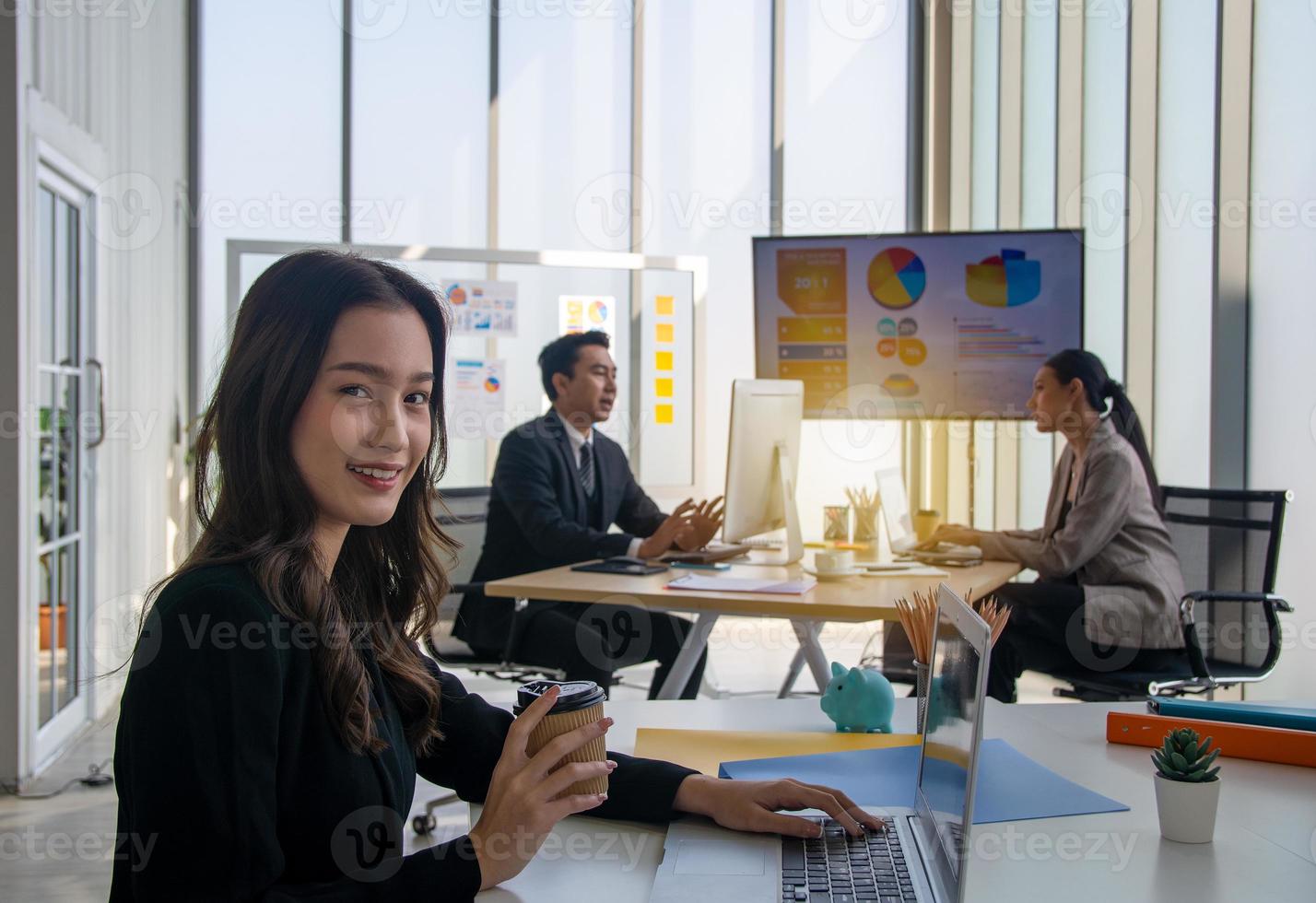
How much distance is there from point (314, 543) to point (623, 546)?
2.37 metres

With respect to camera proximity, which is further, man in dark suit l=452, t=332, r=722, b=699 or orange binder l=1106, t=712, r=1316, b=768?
man in dark suit l=452, t=332, r=722, b=699

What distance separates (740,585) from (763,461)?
22.0 inches

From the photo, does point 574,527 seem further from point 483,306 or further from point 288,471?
point 483,306

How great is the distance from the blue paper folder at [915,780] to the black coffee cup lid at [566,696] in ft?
1.10

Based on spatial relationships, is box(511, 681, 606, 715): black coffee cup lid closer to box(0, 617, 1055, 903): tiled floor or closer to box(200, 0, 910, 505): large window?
box(0, 617, 1055, 903): tiled floor

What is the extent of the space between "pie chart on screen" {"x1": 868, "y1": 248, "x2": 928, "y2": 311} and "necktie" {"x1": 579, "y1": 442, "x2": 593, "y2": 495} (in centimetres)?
139

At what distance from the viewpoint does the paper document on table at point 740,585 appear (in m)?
2.75

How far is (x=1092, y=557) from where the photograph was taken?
11.3 feet

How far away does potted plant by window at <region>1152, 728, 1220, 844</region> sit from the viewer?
1153 millimetres

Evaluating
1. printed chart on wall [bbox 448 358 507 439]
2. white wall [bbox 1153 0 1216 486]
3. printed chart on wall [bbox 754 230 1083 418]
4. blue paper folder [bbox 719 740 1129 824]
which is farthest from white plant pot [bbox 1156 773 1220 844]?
printed chart on wall [bbox 448 358 507 439]

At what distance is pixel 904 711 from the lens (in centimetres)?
171

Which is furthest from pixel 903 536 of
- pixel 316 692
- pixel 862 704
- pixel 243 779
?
pixel 243 779

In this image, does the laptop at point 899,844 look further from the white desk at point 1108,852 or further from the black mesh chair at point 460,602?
the black mesh chair at point 460,602

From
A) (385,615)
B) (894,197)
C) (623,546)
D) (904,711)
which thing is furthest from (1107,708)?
(894,197)
